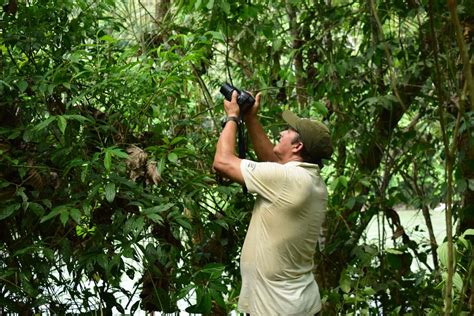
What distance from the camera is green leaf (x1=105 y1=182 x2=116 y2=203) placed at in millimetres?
2334

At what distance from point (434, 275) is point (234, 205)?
1.12m

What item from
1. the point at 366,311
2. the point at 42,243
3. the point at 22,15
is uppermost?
Answer: the point at 22,15

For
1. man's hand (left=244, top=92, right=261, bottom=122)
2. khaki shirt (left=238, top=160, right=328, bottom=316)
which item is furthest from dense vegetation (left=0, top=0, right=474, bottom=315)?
man's hand (left=244, top=92, right=261, bottom=122)

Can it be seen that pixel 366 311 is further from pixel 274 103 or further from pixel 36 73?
pixel 36 73

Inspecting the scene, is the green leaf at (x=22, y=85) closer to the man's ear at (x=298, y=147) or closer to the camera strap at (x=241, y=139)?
the camera strap at (x=241, y=139)

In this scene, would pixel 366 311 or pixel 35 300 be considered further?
pixel 366 311

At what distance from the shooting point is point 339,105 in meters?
3.89

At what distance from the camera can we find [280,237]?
94.6 inches

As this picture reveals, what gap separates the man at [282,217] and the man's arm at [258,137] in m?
0.15

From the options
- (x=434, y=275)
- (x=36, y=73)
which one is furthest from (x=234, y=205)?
(x=434, y=275)

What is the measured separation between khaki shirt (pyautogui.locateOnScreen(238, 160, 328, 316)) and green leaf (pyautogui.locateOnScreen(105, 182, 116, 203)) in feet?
1.22

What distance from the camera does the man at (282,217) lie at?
238 centimetres

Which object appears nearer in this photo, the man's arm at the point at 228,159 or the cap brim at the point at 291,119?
the man's arm at the point at 228,159

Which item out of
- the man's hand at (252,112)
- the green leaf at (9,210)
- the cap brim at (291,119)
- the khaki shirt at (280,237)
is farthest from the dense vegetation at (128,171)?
the cap brim at (291,119)
